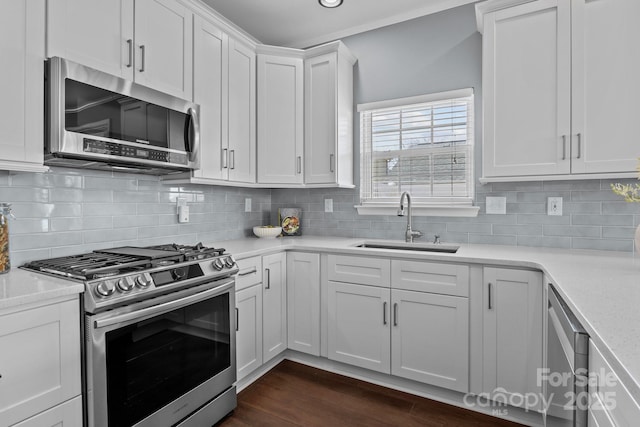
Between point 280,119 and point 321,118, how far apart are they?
0.34 metres

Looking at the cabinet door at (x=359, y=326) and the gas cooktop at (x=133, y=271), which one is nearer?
the gas cooktop at (x=133, y=271)

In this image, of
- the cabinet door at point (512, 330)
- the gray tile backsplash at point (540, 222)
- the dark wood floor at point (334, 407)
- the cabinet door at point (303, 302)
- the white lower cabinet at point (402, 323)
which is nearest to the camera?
the cabinet door at point (512, 330)

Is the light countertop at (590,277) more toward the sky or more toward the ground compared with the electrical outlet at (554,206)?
more toward the ground

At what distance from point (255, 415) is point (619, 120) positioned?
2.64 metres

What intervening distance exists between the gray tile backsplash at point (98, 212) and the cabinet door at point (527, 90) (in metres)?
2.07

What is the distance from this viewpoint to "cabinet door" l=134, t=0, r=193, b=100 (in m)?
1.95

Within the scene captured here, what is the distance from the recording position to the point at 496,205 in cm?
254

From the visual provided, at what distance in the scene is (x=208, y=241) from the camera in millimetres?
2801

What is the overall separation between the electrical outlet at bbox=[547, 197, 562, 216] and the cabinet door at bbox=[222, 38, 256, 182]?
2.16 metres

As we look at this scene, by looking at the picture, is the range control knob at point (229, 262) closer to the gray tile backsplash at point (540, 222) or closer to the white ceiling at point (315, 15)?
the gray tile backsplash at point (540, 222)

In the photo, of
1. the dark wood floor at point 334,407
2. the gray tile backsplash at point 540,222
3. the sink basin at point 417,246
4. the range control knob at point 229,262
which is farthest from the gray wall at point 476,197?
the range control knob at point 229,262

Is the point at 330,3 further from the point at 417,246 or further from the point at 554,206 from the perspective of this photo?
the point at 554,206

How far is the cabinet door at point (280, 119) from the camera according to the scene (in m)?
2.88

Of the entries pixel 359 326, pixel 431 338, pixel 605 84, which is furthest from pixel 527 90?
pixel 359 326
